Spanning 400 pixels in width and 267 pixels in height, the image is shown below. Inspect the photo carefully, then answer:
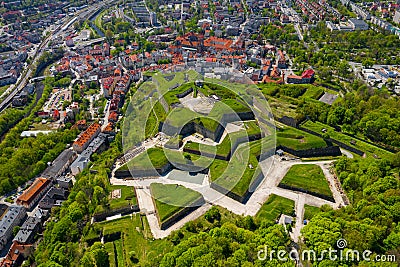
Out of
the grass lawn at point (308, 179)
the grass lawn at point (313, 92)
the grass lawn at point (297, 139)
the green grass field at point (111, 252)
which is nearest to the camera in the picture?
the green grass field at point (111, 252)

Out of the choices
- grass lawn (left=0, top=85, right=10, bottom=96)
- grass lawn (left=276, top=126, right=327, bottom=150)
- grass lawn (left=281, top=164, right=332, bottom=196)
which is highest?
grass lawn (left=276, top=126, right=327, bottom=150)

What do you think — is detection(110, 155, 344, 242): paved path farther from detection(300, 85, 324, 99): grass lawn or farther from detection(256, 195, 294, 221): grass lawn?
detection(300, 85, 324, 99): grass lawn

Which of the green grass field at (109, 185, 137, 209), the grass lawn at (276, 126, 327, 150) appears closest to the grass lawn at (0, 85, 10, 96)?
the green grass field at (109, 185, 137, 209)

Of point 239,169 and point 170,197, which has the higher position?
point 239,169

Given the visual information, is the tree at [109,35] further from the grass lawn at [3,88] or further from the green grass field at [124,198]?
the green grass field at [124,198]

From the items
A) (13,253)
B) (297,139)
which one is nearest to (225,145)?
(297,139)

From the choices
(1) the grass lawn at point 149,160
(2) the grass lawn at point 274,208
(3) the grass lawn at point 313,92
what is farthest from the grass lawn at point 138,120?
(3) the grass lawn at point 313,92

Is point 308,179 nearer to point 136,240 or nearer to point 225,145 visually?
point 225,145
